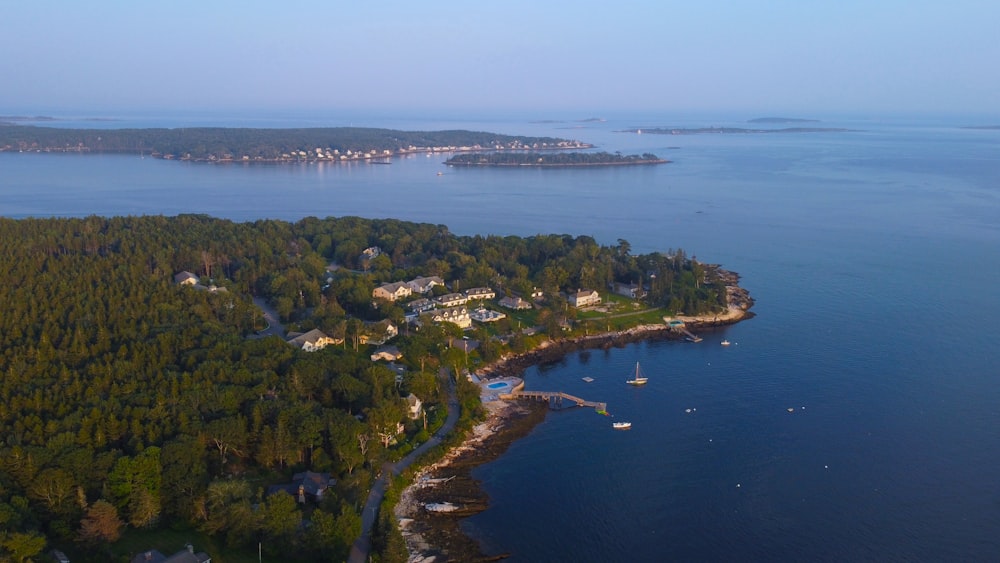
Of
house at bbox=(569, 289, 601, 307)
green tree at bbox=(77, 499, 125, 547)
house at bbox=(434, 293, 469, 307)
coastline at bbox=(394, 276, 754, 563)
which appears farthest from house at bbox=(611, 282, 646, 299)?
green tree at bbox=(77, 499, 125, 547)

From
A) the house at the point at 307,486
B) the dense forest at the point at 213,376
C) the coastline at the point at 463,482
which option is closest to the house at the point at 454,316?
the dense forest at the point at 213,376

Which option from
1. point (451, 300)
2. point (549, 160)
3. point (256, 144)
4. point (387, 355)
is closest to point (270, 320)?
point (387, 355)

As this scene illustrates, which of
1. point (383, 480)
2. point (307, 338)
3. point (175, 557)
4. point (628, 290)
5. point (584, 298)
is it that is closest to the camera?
point (175, 557)

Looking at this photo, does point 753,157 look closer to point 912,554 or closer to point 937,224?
point 937,224

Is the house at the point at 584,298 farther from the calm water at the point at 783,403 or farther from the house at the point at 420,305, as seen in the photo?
the house at the point at 420,305

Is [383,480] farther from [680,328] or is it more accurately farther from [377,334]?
[680,328]

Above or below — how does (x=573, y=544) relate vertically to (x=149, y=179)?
below

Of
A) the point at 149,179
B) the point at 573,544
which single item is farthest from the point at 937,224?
the point at 149,179
